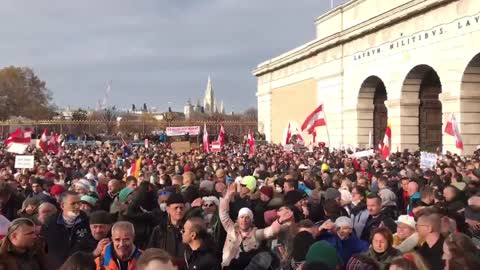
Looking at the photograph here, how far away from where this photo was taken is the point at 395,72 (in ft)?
101

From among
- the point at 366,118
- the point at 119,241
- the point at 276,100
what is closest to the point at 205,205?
the point at 119,241

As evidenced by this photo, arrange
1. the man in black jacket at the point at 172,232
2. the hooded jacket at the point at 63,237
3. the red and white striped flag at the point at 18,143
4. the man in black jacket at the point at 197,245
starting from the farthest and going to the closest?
1. the red and white striped flag at the point at 18,143
2. the hooded jacket at the point at 63,237
3. the man in black jacket at the point at 172,232
4. the man in black jacket at the point at 197,245

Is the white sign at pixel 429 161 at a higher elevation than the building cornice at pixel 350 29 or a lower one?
lower

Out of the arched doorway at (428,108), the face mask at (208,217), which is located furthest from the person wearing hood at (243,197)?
the arched doorway at (428,108)

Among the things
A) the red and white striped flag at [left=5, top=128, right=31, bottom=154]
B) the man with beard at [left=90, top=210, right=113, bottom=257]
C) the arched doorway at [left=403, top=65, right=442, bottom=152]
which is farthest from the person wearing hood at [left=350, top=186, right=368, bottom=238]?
the arched doorway at [left=403, top=65, right=442, bottom=152]

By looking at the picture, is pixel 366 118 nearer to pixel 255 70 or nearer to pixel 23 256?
pixel 255 70

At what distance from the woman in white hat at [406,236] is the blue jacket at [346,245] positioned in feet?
1.23

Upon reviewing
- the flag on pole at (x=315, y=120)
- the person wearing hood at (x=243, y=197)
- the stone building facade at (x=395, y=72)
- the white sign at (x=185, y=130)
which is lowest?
the person wearing hood at (x=243, y=197)

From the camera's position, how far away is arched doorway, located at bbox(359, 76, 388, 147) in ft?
116

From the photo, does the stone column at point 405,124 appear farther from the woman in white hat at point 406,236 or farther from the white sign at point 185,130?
the woman in white hat at point 406,236

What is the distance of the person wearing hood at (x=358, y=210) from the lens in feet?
26.8

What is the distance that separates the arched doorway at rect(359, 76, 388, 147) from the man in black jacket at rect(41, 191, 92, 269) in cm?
2912

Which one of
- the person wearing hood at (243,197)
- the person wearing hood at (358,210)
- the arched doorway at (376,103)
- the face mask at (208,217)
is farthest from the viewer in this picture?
the arched doorway at (376,103)

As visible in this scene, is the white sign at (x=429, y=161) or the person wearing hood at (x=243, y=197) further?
the white sign at (x=429, y=161)
